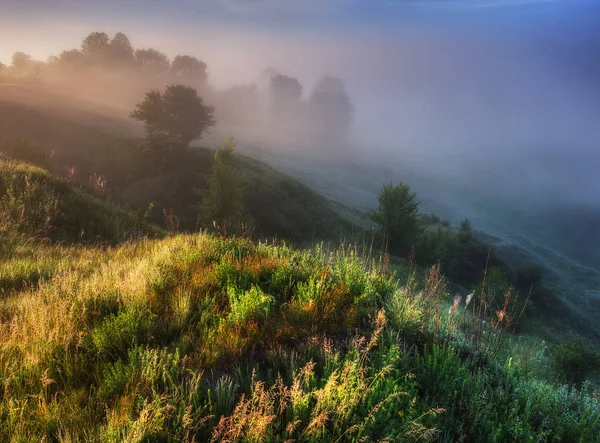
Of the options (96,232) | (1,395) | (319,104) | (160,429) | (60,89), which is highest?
(319,104)

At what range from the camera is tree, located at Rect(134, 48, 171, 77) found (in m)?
107

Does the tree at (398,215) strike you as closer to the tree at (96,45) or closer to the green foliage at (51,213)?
the green foliage at (51,213)

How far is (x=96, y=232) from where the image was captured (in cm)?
1082

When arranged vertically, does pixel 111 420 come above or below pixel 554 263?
above

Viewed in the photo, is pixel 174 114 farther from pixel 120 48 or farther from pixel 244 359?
pixel 120 48

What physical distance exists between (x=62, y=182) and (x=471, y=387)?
1482cm

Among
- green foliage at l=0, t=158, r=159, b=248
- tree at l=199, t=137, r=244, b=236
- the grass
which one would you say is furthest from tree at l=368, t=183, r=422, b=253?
the grass

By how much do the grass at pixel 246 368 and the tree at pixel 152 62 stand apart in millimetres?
126384

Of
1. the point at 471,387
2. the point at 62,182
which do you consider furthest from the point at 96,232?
the point at 471,387

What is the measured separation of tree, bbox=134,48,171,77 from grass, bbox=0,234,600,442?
126384mm

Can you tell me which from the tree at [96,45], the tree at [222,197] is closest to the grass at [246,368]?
the tree at [222,197]

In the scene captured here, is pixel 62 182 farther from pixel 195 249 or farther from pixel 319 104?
pixel 319 104

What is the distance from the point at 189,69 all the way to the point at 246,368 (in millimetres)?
139908

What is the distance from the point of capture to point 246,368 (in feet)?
10.2
